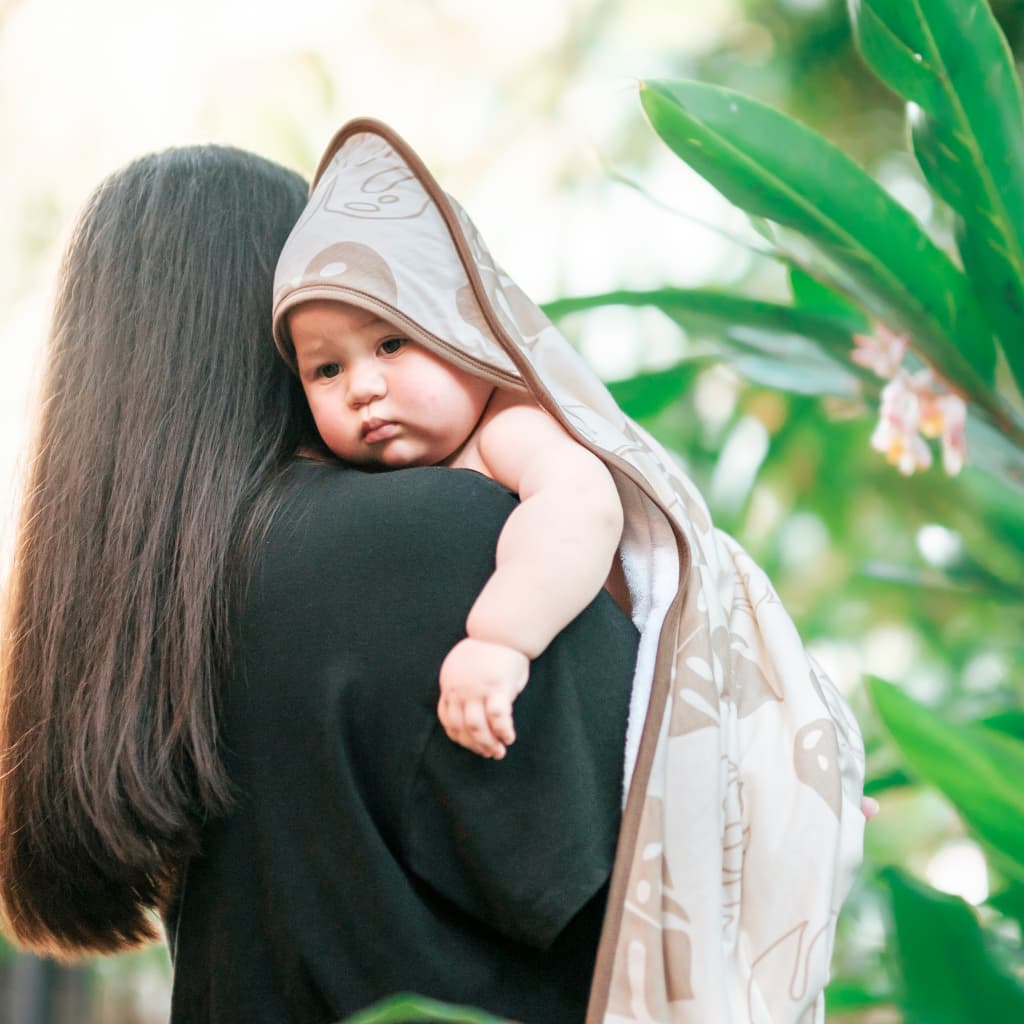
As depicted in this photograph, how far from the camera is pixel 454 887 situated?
66cm

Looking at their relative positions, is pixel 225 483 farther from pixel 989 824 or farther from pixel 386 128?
pixel 989 824

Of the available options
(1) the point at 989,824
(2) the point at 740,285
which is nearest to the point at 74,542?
(1) the point at 989,824

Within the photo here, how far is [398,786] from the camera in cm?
65

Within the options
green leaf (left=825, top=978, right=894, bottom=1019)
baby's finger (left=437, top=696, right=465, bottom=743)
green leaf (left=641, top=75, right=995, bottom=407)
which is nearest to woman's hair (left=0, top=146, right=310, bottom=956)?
baby's finger (left=437, top=696, right=465, bottom=743)

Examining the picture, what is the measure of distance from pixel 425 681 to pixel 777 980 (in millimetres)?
267

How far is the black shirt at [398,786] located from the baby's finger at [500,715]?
3cm

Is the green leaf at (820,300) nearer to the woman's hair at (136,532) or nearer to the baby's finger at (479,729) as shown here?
the woman's hair at (136,532)

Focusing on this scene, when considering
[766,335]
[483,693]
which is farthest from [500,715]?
[766,335]

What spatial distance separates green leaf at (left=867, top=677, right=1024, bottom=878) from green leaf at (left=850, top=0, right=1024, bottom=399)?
1.16 ft

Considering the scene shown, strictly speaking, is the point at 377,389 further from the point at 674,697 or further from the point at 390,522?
the point at 674,697

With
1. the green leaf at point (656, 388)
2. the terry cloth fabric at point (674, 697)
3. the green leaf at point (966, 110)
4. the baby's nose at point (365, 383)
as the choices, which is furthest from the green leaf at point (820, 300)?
the baby's nose at point (365, 383)

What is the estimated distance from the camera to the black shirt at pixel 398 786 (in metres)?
0.64

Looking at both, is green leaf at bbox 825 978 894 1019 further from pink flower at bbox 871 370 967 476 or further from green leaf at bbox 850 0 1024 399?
green leaf at bbox 850 0 1024 399

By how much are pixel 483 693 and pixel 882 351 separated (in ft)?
2.21
